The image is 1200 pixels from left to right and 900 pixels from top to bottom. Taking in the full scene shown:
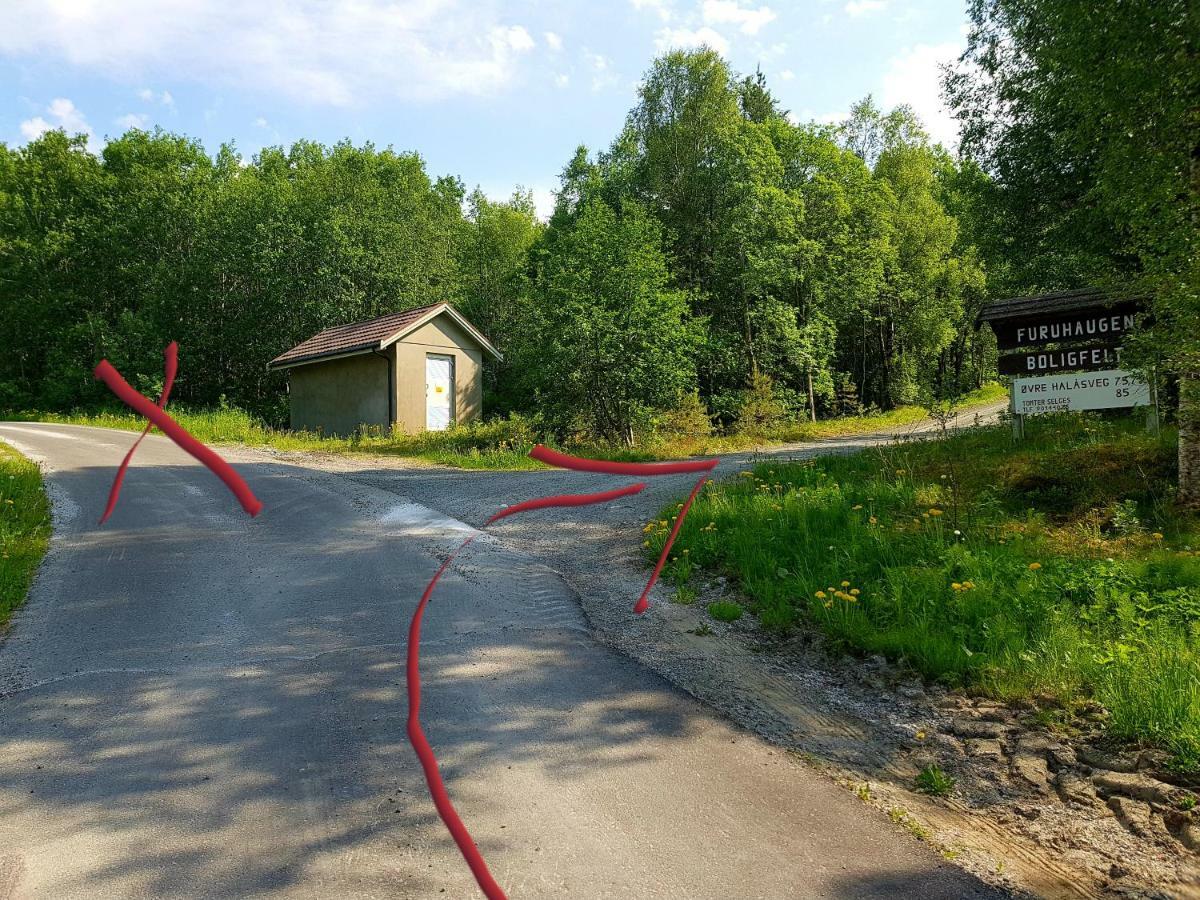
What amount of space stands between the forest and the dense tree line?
5.3 inches

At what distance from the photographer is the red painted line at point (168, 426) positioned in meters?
1.70

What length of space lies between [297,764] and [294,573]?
135 inches

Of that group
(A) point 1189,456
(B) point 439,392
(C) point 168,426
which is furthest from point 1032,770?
(B) point 439,392

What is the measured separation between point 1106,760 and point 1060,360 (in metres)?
8.95

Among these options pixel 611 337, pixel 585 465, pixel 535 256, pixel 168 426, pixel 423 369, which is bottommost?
pixel 585 465

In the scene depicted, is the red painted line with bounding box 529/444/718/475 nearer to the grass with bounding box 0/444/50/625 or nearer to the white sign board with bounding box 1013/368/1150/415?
the grass with bounding box 0/444/50/625

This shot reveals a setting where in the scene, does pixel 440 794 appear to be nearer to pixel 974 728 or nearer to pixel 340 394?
pixel 974 728

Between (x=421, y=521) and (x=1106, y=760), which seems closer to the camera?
(x=1106, y=760)

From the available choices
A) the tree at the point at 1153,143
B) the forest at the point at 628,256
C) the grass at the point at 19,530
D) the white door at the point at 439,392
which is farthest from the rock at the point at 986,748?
the white door at the point at 439,392

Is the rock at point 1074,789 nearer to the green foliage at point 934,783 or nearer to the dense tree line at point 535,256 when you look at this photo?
the green foliage at point 934,783

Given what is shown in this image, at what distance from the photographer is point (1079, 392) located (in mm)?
10234

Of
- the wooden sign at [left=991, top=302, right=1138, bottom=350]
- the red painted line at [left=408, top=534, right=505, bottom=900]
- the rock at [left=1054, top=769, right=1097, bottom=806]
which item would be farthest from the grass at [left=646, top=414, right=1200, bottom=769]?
the red painted line at [left=408, top=534, right=505, bottom=900]

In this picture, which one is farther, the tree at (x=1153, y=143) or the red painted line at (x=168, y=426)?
the tree at (x=1153, y=143)

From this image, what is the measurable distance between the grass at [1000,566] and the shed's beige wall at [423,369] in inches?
618
